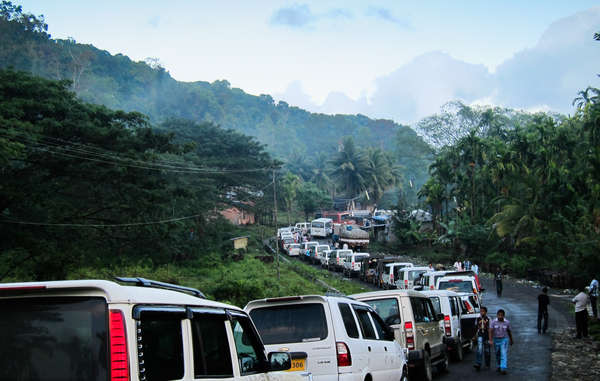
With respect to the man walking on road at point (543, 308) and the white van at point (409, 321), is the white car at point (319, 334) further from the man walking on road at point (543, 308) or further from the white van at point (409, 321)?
the man walking on road at point (543, 308)

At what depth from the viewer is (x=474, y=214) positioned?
6988 centimetres

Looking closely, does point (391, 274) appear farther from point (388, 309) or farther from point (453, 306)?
point (388, 309)

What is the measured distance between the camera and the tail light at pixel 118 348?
392 centimetres

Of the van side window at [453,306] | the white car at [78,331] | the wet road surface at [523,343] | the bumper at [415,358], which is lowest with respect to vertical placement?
the wet road surface at [523,343]

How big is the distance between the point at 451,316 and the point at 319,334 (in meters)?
9.55

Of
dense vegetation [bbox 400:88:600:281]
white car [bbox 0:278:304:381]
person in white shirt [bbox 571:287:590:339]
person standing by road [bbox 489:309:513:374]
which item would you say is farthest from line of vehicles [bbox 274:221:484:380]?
dense vegetation [bbox 400:88:600:281]

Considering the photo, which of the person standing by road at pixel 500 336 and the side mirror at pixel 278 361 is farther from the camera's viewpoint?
the person standing by road at pixel 500 336

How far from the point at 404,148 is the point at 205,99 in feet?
252

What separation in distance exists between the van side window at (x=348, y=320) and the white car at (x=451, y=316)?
758 centimetres

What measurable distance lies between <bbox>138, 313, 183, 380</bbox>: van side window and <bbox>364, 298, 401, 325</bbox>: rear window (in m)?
9.16

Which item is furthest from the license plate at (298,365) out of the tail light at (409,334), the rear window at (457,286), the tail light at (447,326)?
the rear window at (457,286)

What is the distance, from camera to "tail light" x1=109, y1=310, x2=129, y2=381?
12.8 feet

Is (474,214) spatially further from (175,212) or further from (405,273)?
(405,273)

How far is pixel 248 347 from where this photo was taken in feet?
20.2
